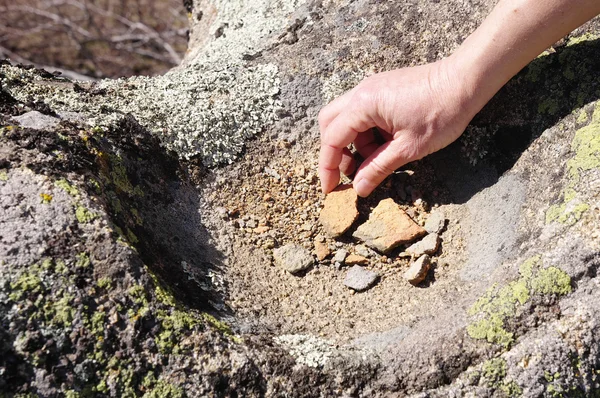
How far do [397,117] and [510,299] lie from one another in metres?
0.80

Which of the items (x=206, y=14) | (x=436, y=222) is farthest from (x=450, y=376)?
(x=206, y=14)

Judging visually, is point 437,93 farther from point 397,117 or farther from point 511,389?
point 511,389

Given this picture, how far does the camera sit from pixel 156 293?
1.62 m

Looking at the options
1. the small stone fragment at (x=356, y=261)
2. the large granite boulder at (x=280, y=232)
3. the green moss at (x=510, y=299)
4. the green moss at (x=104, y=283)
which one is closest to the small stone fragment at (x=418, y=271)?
the large granite boulder at (x=280, y=232)

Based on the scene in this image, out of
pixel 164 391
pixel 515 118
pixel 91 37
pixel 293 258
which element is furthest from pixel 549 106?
pixel 91 37

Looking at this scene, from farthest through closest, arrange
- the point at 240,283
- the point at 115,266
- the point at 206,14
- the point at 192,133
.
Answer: the point at 206,14
the point at 192,133
the point at 240,283
the point at 115,266

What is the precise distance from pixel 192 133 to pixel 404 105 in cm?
85

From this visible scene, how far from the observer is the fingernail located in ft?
7.36

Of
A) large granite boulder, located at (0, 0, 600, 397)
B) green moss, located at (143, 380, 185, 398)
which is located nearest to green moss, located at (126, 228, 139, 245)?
large granite boulder, located at (0, 0, 600, 397)

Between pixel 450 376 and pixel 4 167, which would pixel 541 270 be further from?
pixel 4 167

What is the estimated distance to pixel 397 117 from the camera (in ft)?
7.06

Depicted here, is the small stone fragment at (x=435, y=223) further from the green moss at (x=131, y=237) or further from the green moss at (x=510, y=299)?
the green moss at (x=131, y=237)

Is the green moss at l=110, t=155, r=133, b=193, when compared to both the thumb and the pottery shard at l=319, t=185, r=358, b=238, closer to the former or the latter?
the pottery shard at l=319, t=185, r=358, b=238

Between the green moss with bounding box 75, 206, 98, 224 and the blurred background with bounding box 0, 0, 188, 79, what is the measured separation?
204 inches
